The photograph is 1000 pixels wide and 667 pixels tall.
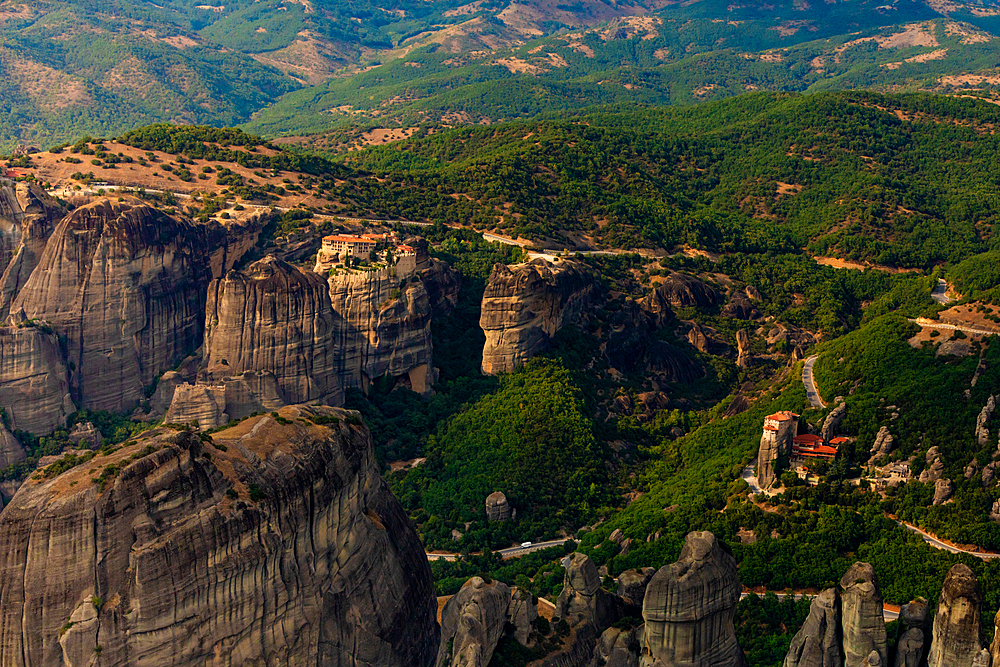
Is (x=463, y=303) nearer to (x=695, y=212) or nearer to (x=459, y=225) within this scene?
(x=459, y=225)

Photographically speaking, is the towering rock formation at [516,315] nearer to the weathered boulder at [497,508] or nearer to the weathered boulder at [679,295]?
the weathered boulder at [497,508]

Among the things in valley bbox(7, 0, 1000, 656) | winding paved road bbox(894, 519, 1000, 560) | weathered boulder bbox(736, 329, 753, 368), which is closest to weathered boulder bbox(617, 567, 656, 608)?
valley bbox(7, 0, 1000, 656)

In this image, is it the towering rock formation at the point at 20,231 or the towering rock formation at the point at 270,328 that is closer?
the towering rock formation at the point at 270,328

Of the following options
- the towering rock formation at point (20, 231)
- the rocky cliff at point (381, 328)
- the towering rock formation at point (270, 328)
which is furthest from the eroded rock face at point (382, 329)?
the towering rock formation at point (20, 231)

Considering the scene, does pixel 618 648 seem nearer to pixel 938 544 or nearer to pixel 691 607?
pixel 691 607

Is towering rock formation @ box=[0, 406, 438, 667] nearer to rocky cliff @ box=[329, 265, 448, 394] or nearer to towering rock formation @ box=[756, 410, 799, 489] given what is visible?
towering rock formation @ box=[756, 410, 799, 489]

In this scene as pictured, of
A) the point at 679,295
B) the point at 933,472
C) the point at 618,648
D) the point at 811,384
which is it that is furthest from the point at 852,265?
the point at 618,648
